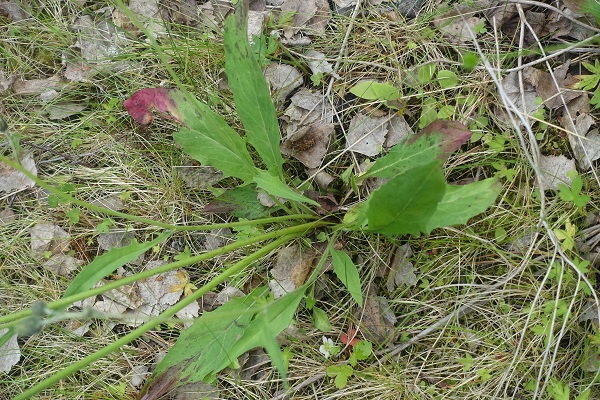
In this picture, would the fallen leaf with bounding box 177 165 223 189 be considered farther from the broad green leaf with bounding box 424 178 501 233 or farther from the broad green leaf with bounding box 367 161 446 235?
the broad green leaf with bounding box 424 178 501 233

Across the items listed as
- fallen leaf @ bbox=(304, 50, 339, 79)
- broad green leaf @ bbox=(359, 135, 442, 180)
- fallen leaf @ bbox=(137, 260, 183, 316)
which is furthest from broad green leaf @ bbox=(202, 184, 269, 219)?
fallen leaf @ bbox=(304, 50, 339, 79)

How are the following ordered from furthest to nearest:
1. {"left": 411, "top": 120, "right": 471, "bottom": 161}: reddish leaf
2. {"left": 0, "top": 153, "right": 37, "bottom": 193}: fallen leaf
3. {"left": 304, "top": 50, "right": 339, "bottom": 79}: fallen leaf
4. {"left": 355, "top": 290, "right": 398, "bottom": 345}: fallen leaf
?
1. {"left": 0, "top": 153, "right": 37, "bottom": 193}: fallen leaf
2. {"left": 304, "top": 50, "right": 339, "bottom": 79}: fallen leaf
3. {"left": 355, "top": 290, "right": 398, "bottom": 345}: fallen leaf
4. {"left": 411, "top": 120, "right": 471, "bottom": 161}: reddish leaf

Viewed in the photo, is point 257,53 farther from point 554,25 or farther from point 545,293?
point 545,293

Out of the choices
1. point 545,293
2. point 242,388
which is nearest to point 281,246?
point 242,388

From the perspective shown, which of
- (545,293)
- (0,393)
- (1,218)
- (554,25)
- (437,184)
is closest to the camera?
(437,184)

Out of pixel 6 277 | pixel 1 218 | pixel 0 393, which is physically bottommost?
pixel 0 393

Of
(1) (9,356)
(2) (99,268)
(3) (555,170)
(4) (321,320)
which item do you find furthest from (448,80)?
(1) (9,356)
